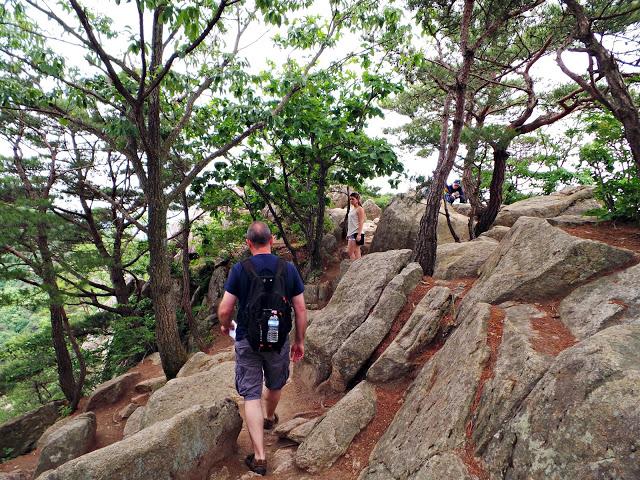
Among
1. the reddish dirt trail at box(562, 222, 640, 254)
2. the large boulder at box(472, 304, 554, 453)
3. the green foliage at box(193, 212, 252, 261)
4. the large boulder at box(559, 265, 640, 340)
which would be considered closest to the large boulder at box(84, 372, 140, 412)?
the green foliage at box(193, 212, 252, 261)

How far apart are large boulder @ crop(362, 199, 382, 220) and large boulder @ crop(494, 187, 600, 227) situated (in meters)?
7.90

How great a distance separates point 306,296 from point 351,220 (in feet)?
8.92

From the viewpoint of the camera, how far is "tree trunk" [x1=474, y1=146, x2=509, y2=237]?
9.70 meters

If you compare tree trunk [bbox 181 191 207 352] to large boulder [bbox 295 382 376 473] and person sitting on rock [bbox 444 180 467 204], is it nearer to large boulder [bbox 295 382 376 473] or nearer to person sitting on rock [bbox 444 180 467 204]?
large boulder [bbox 295 382 376 473]

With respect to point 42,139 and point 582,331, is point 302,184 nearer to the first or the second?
point 42,139

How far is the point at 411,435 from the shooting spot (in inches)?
137

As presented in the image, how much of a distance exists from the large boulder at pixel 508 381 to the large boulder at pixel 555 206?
793 cm

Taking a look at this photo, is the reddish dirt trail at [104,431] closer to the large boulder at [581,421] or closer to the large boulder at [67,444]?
the large boulder at [67,444]

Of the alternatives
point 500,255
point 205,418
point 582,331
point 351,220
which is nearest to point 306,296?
point 351,220

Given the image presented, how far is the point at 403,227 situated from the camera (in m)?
11.7

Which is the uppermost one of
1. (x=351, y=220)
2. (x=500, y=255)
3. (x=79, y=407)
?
(x=351, y=220)

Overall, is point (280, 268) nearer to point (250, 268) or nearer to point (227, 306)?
point (250, 268)

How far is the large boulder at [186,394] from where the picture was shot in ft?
18.6

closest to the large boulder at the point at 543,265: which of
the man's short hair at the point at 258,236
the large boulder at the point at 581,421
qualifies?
the large boulder at the point at 581,421
